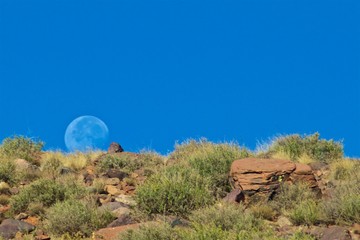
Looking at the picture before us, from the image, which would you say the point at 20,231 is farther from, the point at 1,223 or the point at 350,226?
the point at 350,226

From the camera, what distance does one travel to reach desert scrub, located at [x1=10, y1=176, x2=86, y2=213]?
14.5 metres

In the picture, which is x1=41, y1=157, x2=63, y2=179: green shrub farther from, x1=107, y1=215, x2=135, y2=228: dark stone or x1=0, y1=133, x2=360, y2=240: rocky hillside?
x1=107, y1=215, x2=135, y2=228: dark stone

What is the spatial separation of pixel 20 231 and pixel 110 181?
4604 mm

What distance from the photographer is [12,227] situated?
12695 mm

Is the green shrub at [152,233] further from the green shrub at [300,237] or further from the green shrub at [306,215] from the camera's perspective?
the green shrub at [306,215]

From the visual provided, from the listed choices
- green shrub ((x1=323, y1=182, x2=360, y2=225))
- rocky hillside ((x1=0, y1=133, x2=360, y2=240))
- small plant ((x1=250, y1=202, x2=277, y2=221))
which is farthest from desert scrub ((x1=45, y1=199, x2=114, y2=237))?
green shrub ((x1=323, y1=182, x2=360, y2=225))

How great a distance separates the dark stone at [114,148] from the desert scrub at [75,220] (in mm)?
9623

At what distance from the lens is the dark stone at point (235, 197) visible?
551 inches

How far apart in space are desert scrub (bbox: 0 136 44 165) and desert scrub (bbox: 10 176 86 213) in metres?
5.93

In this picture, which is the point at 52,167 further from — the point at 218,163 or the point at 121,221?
the point at 121,221

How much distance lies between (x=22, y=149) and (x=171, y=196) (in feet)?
35.1

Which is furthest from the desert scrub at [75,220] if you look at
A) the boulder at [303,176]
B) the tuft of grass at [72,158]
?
the tuft of grass at [72,158]

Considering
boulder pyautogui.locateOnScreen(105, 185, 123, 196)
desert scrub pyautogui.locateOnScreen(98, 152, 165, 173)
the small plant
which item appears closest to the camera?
the small plant

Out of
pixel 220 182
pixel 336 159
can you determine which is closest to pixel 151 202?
pixel 220 182
